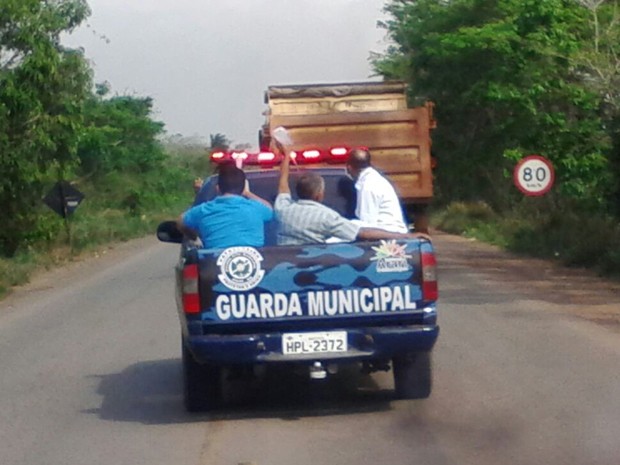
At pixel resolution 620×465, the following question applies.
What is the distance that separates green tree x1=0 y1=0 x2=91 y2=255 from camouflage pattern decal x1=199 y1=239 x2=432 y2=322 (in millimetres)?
18019

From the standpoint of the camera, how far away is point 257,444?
9250mm

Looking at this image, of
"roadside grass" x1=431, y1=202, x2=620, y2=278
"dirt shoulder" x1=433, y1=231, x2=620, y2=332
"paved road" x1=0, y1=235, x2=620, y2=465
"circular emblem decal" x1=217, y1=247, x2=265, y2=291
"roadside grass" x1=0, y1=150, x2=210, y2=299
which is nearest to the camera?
"paved road" x1=0, y1=235, x2=620, y2=465

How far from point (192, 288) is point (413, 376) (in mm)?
1985

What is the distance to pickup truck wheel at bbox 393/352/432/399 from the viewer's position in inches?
413

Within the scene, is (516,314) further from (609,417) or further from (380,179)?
(609,417)

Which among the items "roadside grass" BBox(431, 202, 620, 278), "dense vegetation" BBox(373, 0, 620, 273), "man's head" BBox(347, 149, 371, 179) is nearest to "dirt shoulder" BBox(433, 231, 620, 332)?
"roadside grass" BBox(431, 202, 620, 278)

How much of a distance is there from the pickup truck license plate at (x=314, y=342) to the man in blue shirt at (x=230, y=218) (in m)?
0.88

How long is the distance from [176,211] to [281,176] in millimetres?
62922

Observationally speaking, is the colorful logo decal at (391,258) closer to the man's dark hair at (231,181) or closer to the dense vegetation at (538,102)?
the man's dark hair at (231,181)

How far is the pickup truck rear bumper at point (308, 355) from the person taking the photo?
31.8ft

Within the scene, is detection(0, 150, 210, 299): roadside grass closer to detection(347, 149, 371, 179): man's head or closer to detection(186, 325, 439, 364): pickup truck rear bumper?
detection(347, 149, 371, 179): man's head

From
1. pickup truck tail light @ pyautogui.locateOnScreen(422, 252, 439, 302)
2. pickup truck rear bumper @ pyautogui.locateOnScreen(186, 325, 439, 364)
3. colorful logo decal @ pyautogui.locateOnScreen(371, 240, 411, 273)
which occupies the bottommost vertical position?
pickup truck rear bumper @ pyautogui.locateOnScreen(186, 325, 439, 364)

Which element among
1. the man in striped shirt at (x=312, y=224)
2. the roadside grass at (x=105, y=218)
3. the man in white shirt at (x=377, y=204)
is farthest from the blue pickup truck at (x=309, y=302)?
the roadside grass at (x=105, y=218)

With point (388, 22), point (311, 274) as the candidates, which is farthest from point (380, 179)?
point (388, 22)
